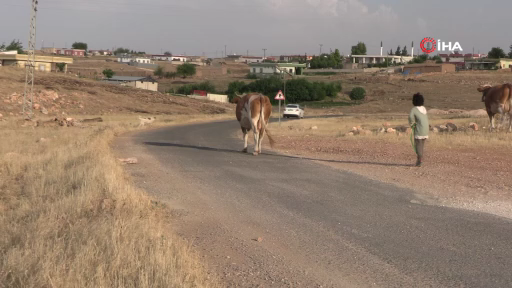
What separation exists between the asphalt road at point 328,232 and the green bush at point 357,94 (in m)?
85.5

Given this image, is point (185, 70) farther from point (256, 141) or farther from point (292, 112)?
point (256, 141)

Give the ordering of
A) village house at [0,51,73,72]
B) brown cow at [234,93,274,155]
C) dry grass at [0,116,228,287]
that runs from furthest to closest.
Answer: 1. village house at [0,51,73,72]
2. brown cow at [234,93,274,155]
3. dry grass at [0,116,228,287]

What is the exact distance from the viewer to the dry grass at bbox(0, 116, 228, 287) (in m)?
5.93

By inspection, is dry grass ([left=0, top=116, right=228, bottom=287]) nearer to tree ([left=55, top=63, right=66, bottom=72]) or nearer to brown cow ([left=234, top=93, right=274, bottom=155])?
brown cow ([left=234, top=93, right=274, bottom=155])

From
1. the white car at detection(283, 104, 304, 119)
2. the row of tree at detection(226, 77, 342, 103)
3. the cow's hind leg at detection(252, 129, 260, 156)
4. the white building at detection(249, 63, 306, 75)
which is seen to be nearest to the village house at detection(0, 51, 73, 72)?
the row of tree at detection(226, 77, 342, 103)

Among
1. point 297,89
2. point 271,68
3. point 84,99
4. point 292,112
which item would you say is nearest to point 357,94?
point 297,89

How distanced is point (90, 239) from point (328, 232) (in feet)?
10.3

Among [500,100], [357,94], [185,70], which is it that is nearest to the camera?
[500,100]

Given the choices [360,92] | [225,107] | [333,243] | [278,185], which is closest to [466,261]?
[333,243]

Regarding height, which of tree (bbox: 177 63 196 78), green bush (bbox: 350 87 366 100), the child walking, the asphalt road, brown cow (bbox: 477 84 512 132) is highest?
tree (bbox: 177 63 196 78)

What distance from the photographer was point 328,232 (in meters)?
8.34

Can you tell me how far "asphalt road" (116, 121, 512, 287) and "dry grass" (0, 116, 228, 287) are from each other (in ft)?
1.83

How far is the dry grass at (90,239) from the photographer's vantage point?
233 inches

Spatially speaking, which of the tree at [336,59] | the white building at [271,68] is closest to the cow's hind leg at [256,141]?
the white building at [271,68]
